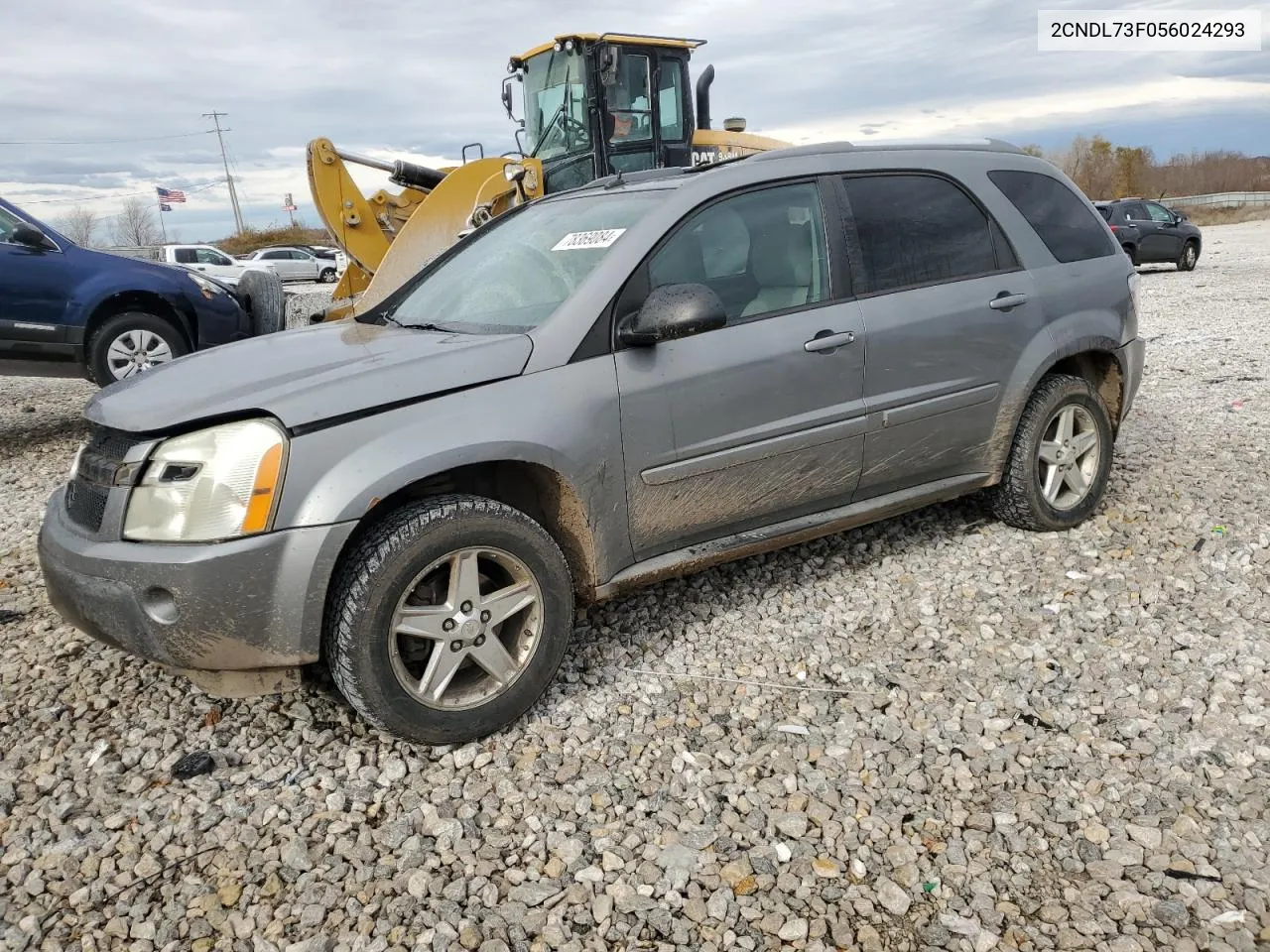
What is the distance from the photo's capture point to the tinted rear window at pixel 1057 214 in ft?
14.6

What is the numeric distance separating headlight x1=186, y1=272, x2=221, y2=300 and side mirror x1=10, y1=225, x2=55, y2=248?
1.11 m

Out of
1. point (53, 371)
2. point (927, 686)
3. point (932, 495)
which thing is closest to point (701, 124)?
point (53, 371)

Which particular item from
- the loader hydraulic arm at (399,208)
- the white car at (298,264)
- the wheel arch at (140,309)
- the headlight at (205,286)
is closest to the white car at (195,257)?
the white car at (298,264)

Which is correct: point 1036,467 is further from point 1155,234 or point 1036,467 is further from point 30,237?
point 1155,234

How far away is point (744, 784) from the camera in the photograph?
2.88 meters

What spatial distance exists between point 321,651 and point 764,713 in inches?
56.8

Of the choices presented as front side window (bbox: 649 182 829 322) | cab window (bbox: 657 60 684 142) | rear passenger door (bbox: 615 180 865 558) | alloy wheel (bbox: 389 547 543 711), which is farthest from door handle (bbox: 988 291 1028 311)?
cab window (bbox: 657 60 684 142)

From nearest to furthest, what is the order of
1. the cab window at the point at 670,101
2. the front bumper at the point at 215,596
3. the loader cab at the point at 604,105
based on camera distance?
1. the front bumper at the point at 215,596
2. the loader cab at the point at 604,105
3. the cab window at the point at 670,101

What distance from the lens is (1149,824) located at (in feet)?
8.57

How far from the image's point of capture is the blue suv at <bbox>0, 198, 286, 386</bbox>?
7.51m

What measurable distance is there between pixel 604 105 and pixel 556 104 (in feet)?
1.99

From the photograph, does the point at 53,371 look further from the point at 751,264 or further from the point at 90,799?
the point at 751,264

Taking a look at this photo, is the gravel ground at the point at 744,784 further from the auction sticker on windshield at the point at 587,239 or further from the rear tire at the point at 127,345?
the rear tire at the point at 127,345

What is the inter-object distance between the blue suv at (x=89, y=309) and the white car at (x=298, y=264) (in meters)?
26.8
